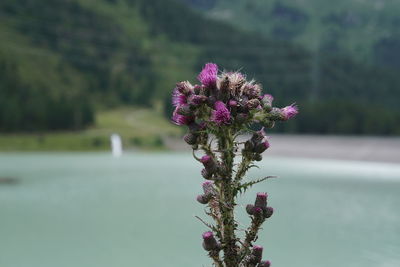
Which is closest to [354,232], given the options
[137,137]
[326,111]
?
[137,137]

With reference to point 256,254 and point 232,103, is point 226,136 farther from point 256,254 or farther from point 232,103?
point 256,254

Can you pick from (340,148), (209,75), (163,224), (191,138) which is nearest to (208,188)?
(191,138)

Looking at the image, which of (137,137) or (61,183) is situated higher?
(137,137)

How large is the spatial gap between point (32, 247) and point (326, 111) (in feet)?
369

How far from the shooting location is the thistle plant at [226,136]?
6.78 metres

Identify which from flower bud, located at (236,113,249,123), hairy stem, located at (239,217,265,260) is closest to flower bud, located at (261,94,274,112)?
flower bud, located at (236,113,249,123)

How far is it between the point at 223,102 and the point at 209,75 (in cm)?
34

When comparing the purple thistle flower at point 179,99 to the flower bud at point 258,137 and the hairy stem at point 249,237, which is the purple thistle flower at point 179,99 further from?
the hairy stem at point 249,237

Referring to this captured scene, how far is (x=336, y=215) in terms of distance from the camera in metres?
31.7

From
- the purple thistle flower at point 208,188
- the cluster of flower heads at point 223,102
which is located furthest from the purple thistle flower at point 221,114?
the purple thistle flower at point 208,188

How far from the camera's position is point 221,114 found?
6559mm

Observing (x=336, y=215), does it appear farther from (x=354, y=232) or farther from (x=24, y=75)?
(x=24, y=75)

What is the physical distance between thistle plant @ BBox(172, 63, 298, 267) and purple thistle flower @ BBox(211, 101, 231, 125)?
0.10ft

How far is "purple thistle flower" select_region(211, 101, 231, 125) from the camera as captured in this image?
258 inches
